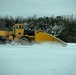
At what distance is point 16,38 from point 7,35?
759 millimetres

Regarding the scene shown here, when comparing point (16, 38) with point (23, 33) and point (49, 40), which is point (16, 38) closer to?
point (23, 33)

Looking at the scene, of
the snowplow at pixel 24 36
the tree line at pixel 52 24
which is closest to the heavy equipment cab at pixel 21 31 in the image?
the snowplow at pixel 24 36

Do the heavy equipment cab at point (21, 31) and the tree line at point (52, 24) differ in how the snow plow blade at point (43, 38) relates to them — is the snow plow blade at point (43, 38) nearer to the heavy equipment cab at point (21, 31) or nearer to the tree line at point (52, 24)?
the heavy equipment cab at point (21, 31)

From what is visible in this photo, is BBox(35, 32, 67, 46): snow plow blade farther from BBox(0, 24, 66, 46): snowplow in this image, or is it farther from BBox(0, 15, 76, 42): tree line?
BBox(0, 15, 76, 42): tree line

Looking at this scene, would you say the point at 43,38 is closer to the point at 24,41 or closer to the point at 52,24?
the point at 24,41

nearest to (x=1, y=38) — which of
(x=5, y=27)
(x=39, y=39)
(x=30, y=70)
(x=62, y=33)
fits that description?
(x=39, y=39)

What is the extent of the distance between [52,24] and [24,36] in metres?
7.40

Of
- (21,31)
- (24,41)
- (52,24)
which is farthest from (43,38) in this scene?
(52,24)

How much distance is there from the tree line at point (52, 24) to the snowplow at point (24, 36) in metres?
1.94

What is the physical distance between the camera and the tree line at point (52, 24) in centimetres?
1912

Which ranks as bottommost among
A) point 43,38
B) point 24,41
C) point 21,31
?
point 24,41

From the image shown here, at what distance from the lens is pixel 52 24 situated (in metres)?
22.4

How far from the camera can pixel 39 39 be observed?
1493cm

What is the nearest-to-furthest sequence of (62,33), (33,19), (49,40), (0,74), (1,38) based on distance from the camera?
(0,74) < (49,40) < (1,38) < (62,33) < (33,19)
